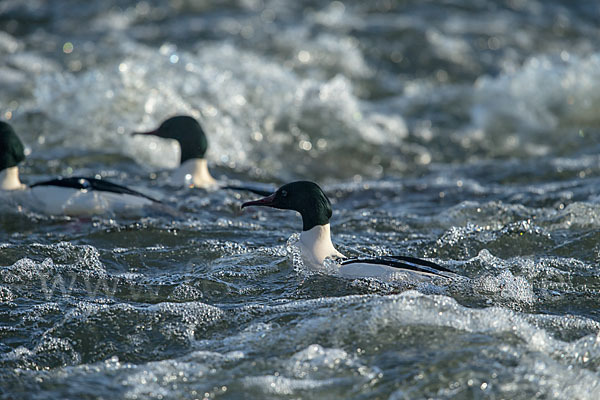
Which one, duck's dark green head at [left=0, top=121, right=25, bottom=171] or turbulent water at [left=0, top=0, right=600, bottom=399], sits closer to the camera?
turbulent water at [left=0, top=0, right=600, bottom=399]

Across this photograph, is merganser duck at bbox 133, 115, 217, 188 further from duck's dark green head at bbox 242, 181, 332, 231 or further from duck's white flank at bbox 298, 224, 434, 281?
duck's white flank at bbox 298, 224, 434, 281

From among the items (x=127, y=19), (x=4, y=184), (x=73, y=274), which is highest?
(x=127, y=19)

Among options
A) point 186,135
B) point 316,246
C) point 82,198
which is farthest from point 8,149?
point 316,246

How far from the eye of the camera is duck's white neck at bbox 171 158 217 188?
27.1ft

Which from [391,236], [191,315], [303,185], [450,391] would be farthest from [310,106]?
[450,391]

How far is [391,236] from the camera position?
22.6 feet

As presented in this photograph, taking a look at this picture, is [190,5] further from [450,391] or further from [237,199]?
[450,391]

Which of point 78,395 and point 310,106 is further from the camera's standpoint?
point 310,106

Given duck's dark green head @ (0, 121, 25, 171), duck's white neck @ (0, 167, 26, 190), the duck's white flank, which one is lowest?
the duck's white flank

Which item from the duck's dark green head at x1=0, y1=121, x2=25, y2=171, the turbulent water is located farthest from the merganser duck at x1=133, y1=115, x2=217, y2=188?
the duck's dark green head at x1=0, y1=121, x2=25, y2=171

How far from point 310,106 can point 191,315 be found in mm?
7105

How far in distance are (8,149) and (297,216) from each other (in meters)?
2.71

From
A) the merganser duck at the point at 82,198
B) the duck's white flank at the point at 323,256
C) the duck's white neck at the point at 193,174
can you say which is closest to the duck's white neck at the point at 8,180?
the merganser duck at the point at 82,198

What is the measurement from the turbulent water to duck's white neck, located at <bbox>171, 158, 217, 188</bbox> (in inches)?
8.2
